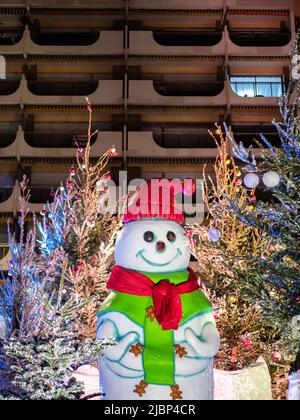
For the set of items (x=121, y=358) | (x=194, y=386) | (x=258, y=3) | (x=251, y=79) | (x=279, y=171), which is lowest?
(x=194, y=386)

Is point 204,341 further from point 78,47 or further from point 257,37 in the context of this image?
point 257,37

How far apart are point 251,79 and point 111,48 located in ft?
21.3

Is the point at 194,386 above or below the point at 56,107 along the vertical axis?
below

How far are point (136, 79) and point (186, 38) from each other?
3.29 metres

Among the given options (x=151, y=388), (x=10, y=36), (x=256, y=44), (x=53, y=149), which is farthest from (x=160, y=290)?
(x=10, y=36)

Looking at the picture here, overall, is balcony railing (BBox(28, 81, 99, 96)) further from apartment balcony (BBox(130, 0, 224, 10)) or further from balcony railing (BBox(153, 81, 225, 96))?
apartment balcony (BBox(130, 0, 224, 10))

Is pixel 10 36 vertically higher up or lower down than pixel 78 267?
higher up

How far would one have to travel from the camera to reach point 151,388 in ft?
12.7

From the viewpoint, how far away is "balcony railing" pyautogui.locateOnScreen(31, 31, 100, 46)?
21.3 meters

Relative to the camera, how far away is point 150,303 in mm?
4078

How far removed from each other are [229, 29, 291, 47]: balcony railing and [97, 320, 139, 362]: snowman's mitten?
1985 cm
